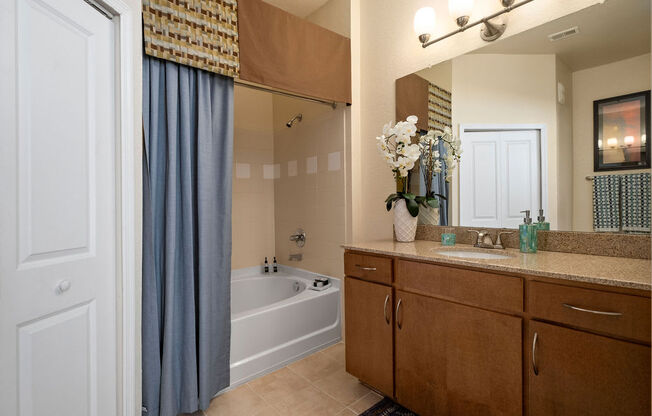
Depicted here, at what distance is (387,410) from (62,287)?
1598 mm

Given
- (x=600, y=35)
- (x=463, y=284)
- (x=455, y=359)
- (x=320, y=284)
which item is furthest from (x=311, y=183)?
(x=600, y=35)

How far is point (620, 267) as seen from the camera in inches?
44.8

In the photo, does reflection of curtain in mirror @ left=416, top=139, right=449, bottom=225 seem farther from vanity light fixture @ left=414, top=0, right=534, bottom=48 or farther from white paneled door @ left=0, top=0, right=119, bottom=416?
white paneled door @ left=0, top=0, right=119, bottom=416

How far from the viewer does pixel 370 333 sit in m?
1.71

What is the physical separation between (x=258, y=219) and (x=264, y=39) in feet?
5.63

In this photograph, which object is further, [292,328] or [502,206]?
[292,328]

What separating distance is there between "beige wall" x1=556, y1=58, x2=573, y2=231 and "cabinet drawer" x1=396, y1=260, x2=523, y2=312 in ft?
1.96

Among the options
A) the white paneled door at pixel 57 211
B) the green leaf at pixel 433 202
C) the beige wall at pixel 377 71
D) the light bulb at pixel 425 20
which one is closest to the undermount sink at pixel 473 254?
the green leaf at pixel 433 202

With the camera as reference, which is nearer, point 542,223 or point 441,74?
point 542,223

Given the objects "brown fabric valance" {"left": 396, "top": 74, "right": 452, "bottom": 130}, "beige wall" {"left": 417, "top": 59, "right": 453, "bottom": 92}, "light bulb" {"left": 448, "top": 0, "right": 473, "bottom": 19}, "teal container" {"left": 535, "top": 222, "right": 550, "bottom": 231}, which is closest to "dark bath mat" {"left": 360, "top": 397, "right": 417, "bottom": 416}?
"teal container" {"left": 535, "top": 222, "right": 550, "bottom": 231}

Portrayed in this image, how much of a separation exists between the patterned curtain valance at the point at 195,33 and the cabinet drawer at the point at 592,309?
1.82m

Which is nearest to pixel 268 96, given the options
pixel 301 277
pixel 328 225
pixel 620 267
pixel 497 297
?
pixel 328 225

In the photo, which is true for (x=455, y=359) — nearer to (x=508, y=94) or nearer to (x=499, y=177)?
(x=499, y=177)

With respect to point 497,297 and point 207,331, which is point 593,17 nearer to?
point 497,297
